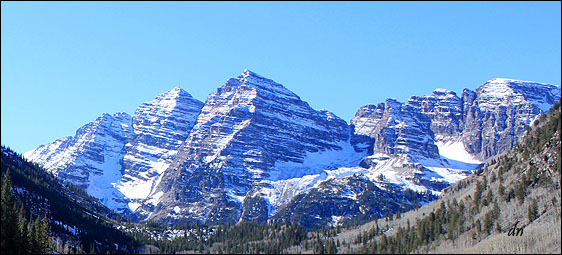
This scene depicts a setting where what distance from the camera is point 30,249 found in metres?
180

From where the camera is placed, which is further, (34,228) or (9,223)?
(34,228)

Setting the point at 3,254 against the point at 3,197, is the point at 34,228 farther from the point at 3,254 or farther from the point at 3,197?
the point at 3,254

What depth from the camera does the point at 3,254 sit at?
170 m

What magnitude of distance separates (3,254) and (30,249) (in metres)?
10.5

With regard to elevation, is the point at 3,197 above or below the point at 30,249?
above

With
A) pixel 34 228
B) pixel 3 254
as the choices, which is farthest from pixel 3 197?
pixel 3 254

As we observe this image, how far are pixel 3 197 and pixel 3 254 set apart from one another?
25832 millimetres

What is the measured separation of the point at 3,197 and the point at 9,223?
19374 mm

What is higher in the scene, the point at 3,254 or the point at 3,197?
the point at 3,197

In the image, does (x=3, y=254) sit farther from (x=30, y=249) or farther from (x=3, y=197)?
(x=3, y=197)

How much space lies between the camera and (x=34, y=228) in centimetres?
19962

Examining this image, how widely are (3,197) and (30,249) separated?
20.0m

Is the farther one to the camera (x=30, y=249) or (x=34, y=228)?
(x=34, y=228)

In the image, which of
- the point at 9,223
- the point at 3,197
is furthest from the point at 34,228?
the point at 9,223
